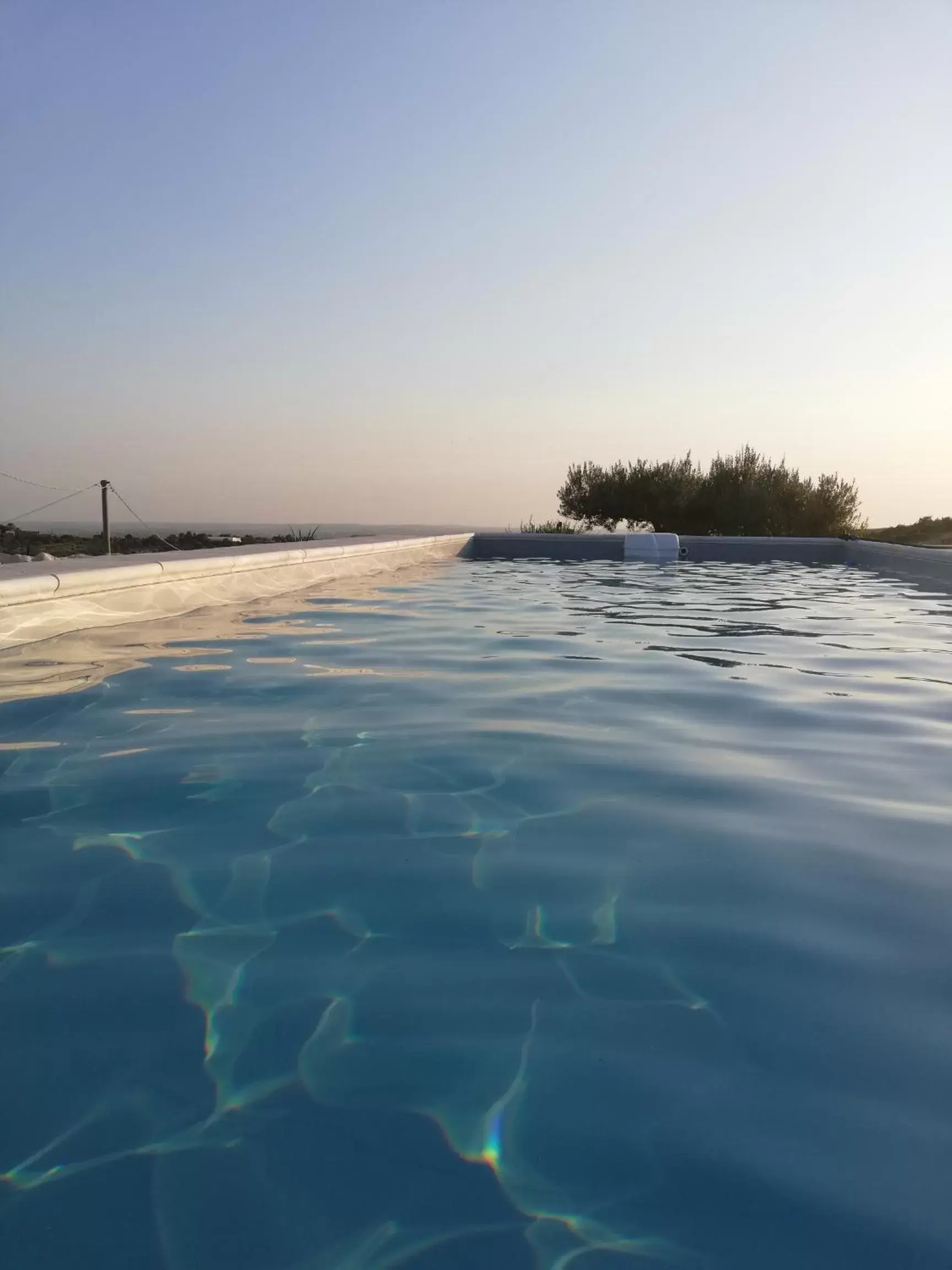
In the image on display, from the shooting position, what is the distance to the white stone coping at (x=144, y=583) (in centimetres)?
439

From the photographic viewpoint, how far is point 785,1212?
95 centimetres

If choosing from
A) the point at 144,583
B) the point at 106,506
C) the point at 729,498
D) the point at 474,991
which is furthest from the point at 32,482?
the point at 729,498

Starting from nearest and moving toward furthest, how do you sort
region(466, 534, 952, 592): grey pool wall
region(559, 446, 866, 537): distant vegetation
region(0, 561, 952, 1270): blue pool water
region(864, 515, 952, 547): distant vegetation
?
region(0, 561, 952, 1270): blue pool water
region(466, 534, 952, 592): grey pool wall
region(559, 446, 866, 537): distant vegetation
region(864, 515, 952, 547): distant vegetation

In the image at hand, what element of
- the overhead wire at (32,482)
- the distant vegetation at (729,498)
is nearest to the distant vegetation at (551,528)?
the distant vegetation at (729,498)

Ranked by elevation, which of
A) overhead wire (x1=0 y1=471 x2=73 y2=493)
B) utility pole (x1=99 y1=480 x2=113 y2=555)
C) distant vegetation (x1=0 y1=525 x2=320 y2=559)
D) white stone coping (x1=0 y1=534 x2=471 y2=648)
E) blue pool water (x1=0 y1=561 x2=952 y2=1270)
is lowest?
blue pool water (x1=0 y1=561 x2=952 y2=1270)

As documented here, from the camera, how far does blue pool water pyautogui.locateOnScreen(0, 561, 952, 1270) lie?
37.3 inches

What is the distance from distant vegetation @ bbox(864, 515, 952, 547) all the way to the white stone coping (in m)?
17.2

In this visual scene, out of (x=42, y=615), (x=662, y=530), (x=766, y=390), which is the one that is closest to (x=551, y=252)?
(x=766, y=390)

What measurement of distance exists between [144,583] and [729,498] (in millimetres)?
15170

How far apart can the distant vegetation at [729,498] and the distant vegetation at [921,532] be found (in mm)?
3021

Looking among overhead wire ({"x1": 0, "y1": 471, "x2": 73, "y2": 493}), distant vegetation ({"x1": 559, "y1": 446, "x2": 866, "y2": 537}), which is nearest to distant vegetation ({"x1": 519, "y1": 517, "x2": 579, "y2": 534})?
distant vegetation ({"x1": 559, "y1": 446, "x2": 866, "y2": 537})

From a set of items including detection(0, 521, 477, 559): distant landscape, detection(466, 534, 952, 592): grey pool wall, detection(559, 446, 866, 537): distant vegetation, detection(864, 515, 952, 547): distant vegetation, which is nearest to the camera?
detection(0, 521, 477, 559): distant landscape

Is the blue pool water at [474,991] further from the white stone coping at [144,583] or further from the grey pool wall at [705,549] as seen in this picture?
the grey pool wall at [705,549]

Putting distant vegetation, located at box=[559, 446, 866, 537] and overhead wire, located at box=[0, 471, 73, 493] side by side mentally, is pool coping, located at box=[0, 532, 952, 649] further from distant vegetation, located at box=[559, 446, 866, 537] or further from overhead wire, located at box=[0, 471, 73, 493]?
distant vegetation, located at box=[559, 446, 866, 537]
